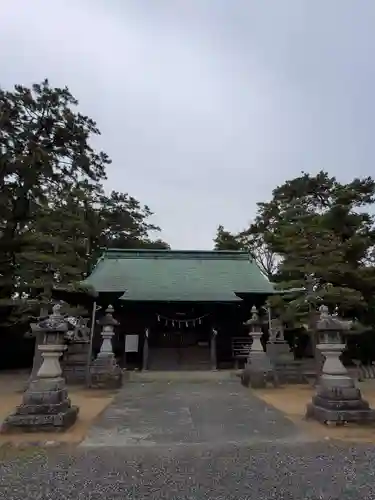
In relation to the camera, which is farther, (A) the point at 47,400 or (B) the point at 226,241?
(B) the point at 226,241

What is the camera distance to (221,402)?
28.7ft

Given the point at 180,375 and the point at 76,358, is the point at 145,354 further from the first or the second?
the point at 76,358

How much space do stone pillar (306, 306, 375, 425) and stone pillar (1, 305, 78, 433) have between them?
418 cm

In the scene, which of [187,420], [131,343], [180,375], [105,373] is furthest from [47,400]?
[131,343]

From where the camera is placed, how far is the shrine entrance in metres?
17.2

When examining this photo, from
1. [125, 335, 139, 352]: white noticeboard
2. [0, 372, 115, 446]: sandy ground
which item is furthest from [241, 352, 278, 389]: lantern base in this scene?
[125, 335, 139, 352]: white noticeboard

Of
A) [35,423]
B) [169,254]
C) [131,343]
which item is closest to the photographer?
[35,423]

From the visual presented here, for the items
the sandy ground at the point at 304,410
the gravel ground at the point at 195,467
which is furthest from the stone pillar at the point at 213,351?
the gravel ground at the point at 195,467

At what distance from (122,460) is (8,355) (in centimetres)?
1756

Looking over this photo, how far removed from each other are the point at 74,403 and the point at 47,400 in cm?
297

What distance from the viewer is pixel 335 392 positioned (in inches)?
247

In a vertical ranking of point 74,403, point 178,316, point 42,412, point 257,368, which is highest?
point 178,316

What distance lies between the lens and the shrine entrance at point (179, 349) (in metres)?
17.2

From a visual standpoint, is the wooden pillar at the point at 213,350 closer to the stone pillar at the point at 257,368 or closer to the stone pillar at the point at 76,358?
the stone pillar at the point at 257,368
